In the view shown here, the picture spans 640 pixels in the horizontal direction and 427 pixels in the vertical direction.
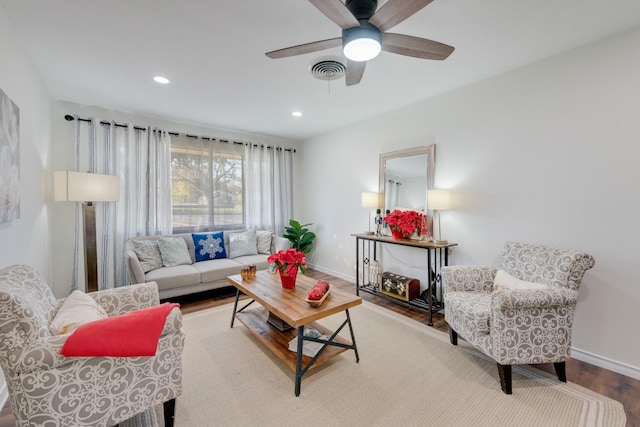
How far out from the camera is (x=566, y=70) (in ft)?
7.50

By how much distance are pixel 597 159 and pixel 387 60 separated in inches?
73.9

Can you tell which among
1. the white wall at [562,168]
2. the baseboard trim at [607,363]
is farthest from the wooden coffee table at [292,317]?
the baseboard trim at [607,363]

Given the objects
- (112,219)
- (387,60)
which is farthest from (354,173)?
(112,219)

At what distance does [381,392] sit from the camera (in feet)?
5.93

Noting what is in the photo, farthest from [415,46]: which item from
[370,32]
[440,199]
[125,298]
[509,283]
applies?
[125,298]

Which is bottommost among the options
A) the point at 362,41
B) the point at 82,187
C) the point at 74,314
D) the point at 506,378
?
the point at 506,378

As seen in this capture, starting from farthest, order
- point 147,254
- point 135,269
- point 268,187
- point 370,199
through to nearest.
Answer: point 268,187, point 370,199, point 147,254, point 135,269

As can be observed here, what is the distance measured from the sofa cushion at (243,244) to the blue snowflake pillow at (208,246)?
5.3 inches

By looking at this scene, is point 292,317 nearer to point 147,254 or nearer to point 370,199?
point 370,199

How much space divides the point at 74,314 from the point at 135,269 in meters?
1.92

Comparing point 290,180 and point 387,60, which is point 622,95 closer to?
point 387,60

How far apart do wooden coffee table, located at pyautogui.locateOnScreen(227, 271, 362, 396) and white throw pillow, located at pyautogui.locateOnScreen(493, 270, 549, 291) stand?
117 centimetres

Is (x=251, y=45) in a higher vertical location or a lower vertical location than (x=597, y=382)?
higher

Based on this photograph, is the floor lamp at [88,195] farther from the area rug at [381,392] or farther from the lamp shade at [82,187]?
the area rug at [381,392]
